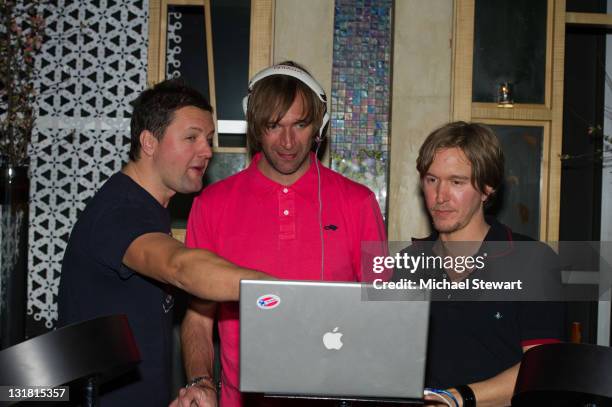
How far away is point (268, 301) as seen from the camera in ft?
4.26

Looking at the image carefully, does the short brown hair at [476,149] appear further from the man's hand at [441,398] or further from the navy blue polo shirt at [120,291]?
the navy blue polo shirt at [120,291]

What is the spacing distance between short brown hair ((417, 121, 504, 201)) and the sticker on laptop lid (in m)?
0.90

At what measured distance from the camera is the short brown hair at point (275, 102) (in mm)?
2137

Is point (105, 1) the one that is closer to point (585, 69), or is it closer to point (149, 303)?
point (149, 303)

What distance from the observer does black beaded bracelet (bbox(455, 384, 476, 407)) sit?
1.69 m

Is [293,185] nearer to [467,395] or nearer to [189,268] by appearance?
[189,268]

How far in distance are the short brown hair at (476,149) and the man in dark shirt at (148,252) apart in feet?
2.34

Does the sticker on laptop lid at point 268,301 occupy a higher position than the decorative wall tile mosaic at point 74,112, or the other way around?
the decorative wall tile mosaic at point 74,112

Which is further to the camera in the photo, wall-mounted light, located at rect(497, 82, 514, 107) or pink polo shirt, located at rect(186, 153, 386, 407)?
wall-mounted light, located at rect(497, 82, 514, 107)


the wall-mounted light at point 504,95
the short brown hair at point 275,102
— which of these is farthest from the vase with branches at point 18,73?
the wall-mounted light at point 504,95

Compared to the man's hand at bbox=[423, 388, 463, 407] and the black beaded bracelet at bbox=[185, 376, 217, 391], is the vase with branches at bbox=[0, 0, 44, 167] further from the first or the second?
the man's hand at bbox=[423, 388, 463, 407]

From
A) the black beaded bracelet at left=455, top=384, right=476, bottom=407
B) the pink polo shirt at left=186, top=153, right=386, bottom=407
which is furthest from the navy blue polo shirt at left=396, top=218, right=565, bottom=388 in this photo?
the pink polo shirt at left=186, top=153, right=386, bottom=407

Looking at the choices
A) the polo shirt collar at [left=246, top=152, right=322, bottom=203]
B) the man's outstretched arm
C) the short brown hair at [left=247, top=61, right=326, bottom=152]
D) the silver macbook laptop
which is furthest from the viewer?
the polo shirt collar at [left=246, top=152, right=322, bottom=203]

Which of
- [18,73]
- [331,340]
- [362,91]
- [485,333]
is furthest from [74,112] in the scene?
[331,340]
